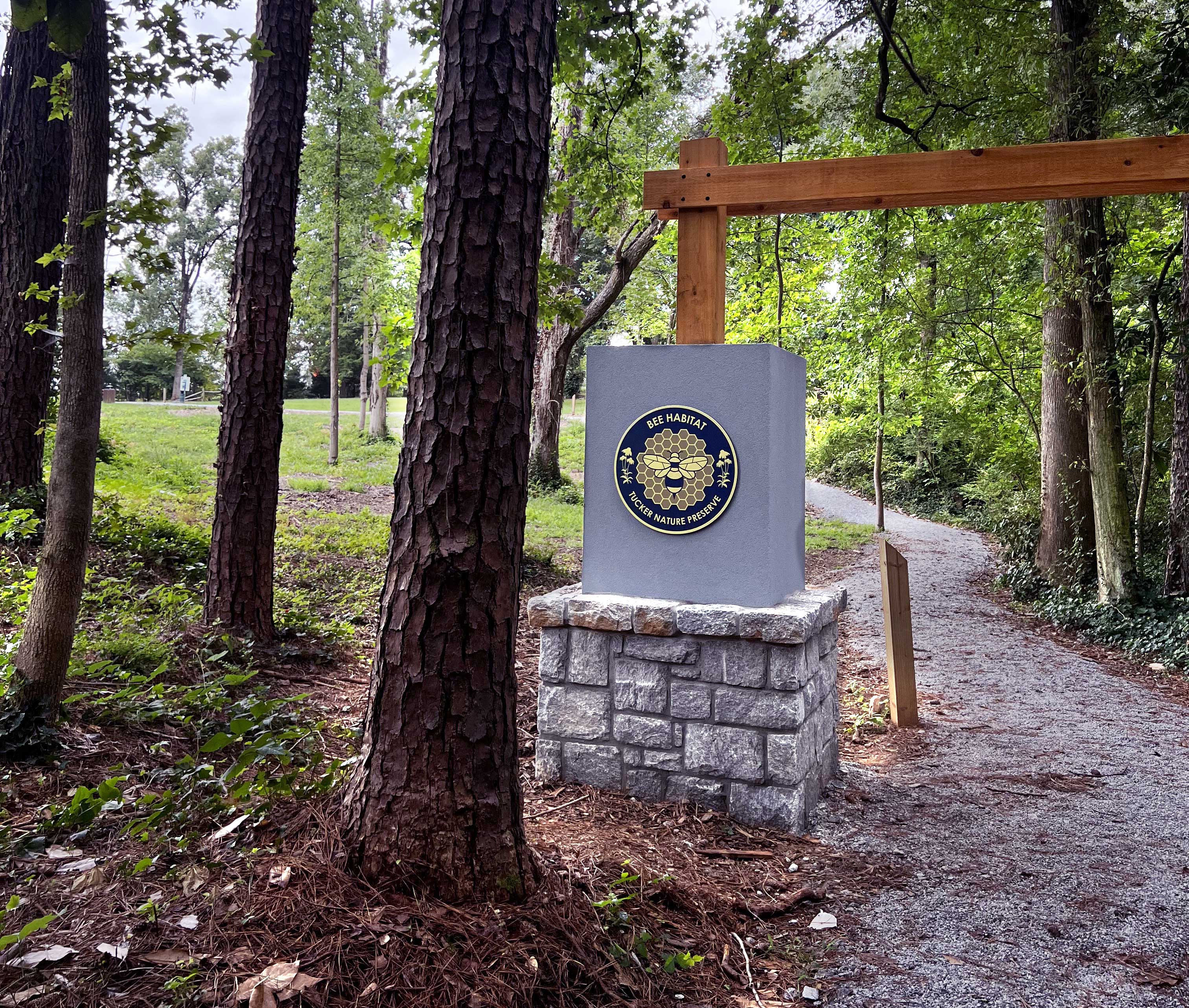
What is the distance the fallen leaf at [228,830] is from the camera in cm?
283

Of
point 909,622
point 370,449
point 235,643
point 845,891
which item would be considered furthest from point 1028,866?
point 370,449

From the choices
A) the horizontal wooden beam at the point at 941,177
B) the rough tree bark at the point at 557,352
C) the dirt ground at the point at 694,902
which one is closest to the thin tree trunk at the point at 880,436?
the rough tree bark at the point at 557,352

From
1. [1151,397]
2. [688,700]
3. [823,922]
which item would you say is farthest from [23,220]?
[1151,397]

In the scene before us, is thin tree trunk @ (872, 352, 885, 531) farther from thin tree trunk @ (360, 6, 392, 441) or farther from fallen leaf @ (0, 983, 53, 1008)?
fallen leaf @ (0, 983, 53, 1008)

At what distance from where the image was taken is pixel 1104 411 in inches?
329

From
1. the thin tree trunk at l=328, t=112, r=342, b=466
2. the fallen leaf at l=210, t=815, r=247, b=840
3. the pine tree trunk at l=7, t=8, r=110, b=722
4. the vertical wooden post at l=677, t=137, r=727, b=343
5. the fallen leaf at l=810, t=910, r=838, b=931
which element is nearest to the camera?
the fallen leaf at l=210, t=815, r=247, b=840

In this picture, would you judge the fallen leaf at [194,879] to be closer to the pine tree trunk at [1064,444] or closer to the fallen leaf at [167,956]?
the fallen leaf at [167,956]

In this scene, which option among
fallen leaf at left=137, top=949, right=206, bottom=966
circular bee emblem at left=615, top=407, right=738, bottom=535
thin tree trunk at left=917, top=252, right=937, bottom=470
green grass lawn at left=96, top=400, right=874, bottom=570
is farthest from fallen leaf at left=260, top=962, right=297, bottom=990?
thin tree trunk at left=917, top=252, right=937, bottom=470

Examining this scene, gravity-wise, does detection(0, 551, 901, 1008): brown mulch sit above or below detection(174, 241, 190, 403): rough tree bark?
below

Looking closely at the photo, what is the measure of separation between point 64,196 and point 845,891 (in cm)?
719

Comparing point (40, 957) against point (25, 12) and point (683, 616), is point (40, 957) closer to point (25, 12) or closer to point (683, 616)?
point (25, 12)

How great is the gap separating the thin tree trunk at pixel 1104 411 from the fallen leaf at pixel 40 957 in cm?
858

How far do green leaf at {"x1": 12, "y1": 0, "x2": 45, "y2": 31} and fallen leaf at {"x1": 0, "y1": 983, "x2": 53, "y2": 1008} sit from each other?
2.05 m

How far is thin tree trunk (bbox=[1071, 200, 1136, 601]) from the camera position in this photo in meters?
8.25
